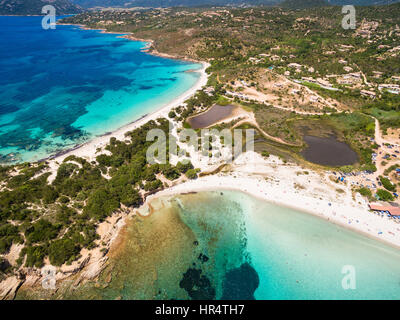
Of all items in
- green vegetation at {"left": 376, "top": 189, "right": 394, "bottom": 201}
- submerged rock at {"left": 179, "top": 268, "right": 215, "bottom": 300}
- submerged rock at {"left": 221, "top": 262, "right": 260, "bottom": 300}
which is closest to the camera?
submerged rock at {"left": 179, "top": 268, "right": 215, "bottom": 300}

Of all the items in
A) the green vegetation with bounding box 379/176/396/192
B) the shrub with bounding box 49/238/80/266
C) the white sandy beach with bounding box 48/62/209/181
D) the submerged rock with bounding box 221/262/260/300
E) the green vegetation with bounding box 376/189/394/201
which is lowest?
the submerged rock with bounding box 221/262/260/300

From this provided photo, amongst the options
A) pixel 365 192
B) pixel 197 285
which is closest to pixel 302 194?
pixel 365 192

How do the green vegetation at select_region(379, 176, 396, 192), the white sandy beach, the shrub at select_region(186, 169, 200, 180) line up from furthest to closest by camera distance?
the white sandy beach
the shrub at select_region(186, 169, 200, 180)
the green vegetation at select_region(379, 176, 396, 192)

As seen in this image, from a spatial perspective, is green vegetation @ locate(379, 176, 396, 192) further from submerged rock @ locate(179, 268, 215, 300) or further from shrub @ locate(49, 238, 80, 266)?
shrub @ locate(49, 238, 80, 266)

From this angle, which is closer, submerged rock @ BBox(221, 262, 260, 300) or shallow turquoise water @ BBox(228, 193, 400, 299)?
submerged rock @ BBox(221, 262, 260, 300)

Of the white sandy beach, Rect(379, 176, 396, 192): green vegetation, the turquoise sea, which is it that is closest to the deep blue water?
the white sandy beach

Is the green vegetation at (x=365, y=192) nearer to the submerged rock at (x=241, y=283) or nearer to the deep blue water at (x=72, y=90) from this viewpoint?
the submerged rock at (x=241, y=283)

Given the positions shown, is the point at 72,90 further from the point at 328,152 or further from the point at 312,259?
the point at 312,259
